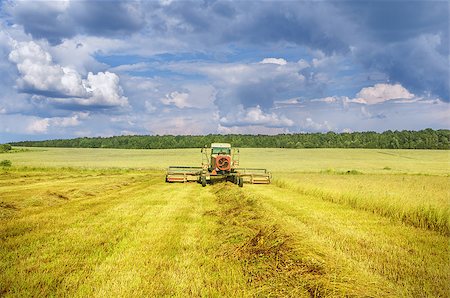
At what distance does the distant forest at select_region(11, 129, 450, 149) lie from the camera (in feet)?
362

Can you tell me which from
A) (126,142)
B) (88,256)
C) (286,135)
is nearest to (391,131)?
(286,135)

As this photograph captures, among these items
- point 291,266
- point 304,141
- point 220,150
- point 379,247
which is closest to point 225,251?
point 291,266

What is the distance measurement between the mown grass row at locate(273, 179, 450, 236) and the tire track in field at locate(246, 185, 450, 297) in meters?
0.54

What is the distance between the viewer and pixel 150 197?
18125 mm

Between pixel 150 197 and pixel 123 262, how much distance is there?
10.9m

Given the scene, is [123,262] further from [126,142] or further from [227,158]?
[126,142]

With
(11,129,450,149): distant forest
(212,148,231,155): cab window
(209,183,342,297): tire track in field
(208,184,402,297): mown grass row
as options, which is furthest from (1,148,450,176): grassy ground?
(208,184,402,297): mown grass row

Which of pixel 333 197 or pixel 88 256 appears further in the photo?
pixel 333 197

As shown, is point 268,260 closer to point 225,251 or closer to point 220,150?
point 225,251

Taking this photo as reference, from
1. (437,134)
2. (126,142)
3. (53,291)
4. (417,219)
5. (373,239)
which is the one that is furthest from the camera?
(126,142)

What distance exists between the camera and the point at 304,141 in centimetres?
12350

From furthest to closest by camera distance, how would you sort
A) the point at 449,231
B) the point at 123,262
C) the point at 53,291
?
the point at 449,231 → the point at 123,262 → the point at 53,291

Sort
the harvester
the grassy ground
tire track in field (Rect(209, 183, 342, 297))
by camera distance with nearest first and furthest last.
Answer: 1. tire track in field (Rect(209, 183, 342, 297))
2. the harvester
3. the grassy ground

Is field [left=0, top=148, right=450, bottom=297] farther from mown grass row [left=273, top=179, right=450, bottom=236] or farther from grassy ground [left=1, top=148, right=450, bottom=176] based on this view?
grassy ground [left=1, top=148, right=450, bottom=176]
